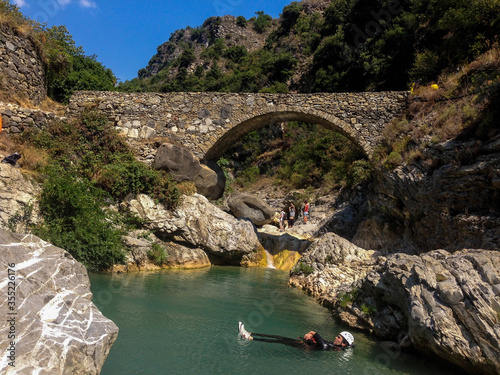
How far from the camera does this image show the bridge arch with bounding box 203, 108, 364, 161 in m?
12.6

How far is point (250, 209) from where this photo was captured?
1577cm

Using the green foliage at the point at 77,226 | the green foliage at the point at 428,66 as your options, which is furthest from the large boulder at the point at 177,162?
the green foliage at the point at 428,66

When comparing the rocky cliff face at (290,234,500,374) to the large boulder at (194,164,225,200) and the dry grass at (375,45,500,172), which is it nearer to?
the dry grass at (375,45,500,172)

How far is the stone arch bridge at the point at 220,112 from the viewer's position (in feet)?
40.9

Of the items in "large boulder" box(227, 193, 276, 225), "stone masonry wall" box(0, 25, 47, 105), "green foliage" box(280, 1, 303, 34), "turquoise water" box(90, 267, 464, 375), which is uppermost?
"green foliage" box(280, 1, 303, 34)

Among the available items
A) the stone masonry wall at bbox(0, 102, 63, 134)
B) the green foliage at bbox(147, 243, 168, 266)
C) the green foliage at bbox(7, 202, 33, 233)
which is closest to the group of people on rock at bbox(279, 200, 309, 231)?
the green foliage at bbox(147, 243, 168, 266)

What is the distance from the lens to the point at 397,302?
5.62m

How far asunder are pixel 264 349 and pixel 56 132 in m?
10.2

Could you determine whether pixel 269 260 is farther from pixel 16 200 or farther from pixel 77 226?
pixel 16 200

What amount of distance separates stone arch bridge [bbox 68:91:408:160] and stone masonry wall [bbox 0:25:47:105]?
1366 mm

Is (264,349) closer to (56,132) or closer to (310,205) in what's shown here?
(56,132)

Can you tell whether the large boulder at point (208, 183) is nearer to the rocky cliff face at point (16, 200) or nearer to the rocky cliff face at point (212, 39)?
the rocky cliff face at point (16, 200)

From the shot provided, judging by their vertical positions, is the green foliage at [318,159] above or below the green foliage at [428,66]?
below

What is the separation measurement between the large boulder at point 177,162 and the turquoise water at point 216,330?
4258 millimetres
